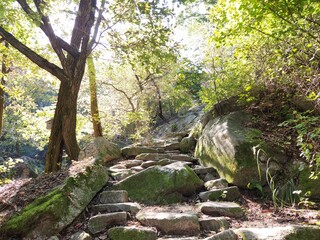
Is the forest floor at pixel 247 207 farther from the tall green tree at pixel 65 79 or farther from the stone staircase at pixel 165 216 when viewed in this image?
the tall green tree at pixel 65 79

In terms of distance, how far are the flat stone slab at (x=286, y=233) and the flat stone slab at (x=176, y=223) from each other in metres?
→ 0.57

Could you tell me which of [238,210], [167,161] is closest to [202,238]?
[238,210]

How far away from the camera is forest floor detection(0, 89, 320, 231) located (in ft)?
10.9

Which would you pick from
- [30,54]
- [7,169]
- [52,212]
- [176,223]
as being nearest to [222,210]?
[176,223]

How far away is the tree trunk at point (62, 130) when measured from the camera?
6.32 metres

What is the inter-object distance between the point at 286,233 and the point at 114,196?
2368 millimetres

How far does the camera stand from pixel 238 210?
352 cm

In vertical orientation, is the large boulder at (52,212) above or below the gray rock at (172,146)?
below

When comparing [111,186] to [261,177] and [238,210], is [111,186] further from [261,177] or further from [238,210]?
[261,177]

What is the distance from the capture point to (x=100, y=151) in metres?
5.96

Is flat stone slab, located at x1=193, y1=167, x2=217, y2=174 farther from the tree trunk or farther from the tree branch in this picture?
the tree branch

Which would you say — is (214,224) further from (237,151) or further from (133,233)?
(237,151)

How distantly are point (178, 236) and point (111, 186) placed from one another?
1715mm

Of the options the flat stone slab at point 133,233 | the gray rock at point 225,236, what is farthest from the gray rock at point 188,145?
the gray rock at point 225,236
